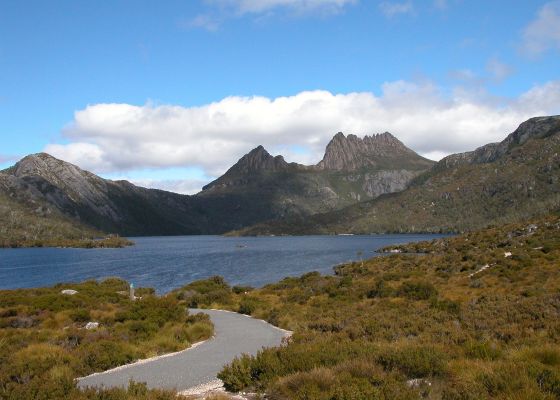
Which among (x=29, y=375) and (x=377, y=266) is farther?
(x=377, y=266)

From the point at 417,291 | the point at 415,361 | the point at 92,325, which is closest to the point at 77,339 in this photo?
the point at 92,325

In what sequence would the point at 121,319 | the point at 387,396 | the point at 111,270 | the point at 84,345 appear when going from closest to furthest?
the point at 387,396
the point at 84,345
the point at 121,319
the point at 111,270

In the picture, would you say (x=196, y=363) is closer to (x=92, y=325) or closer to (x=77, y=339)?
(x=77, y=339)

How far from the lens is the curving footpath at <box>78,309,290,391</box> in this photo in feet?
41.8

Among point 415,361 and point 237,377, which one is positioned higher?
point 415,361

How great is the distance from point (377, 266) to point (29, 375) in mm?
54196

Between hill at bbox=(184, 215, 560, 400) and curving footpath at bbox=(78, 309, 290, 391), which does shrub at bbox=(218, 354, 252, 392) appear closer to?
hill at bbox=(184, 215, 560, 400)

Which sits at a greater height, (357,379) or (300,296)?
(357,379)

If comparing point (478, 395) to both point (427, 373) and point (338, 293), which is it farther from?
point (338, 293)

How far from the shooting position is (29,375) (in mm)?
12359

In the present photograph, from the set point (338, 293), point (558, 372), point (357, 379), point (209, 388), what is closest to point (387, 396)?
point (357, 379)

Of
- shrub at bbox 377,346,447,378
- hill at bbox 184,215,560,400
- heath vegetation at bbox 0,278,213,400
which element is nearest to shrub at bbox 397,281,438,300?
hill at bbox 184,215,560,400

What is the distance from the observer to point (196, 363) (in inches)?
591

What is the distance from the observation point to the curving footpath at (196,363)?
502 inches
